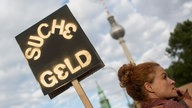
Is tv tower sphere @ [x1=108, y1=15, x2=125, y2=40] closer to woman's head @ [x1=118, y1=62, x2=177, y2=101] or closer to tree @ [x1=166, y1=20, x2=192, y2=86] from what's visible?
tree @ [x1=166, y1=20, x2=192, y2=86]

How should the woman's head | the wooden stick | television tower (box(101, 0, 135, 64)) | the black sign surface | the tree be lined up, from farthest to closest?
television tower (box(101, 0, 135, 64))
the tree
the black sign surface
the wooden stick
the woman's head

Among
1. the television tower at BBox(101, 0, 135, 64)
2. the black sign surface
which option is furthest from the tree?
the black sign surface

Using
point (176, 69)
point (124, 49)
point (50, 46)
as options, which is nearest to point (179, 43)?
point (176, 69)

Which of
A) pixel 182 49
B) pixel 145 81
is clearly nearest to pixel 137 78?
pixel 145 81

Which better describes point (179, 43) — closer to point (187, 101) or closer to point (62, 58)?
point (62, 58)

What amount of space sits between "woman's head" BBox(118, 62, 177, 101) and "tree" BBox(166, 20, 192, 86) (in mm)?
56544

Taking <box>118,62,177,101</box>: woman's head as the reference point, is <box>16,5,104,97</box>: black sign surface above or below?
above

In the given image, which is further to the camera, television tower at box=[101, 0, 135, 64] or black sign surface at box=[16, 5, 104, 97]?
television tower at box=[101, 0, 135, 64]

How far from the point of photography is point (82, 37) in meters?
8.32

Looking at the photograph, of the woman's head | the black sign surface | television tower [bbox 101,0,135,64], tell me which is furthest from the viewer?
television tower [bbox 101,0,135,64]

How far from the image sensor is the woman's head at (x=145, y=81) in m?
3.11

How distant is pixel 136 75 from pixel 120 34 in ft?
254

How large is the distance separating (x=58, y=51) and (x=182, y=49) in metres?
54.8

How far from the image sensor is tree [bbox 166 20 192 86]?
196ft
